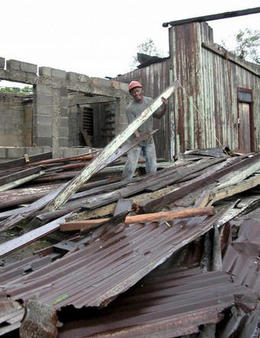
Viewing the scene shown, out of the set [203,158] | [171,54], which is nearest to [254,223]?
[203,158]

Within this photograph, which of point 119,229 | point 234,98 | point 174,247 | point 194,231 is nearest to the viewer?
point 174,247

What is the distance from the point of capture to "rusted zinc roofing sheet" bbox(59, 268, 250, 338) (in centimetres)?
206

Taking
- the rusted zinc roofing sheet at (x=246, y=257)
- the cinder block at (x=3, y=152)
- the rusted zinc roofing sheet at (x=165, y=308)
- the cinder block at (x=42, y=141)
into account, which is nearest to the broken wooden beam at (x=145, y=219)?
the rusted zinc roofing sheet at (x=246, y=257)

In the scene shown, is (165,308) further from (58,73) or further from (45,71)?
(58,73)

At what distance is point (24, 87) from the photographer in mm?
18281

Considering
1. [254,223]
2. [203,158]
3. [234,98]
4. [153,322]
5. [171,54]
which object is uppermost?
[171,54]

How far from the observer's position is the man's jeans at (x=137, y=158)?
5.66m

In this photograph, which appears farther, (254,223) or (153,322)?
(254,223)

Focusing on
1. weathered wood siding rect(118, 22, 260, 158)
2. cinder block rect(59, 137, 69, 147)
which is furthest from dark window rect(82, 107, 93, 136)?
cinder block rect(59, 137, 69, 147)

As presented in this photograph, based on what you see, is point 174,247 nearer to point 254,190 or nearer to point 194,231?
point 194,231

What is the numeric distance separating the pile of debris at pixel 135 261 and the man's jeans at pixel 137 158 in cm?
27

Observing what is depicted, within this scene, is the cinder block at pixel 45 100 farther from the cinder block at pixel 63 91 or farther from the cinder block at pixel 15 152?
the cinder block at pixel 15 152

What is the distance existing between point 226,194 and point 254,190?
1067mm

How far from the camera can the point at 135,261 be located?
271cm
